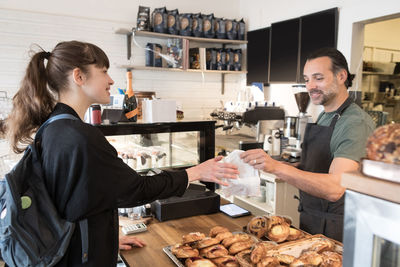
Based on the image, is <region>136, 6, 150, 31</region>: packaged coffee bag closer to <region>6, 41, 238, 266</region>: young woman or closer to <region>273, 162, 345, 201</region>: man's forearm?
<region>6, 41, 238, 266</region>: young woman

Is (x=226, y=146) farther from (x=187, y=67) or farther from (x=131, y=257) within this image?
(x=131, y=257)

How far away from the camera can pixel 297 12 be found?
441 centimetres

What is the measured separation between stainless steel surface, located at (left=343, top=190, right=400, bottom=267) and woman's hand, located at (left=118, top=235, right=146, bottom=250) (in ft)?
3.63

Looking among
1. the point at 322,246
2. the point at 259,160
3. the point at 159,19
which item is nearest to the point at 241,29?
the point at 159,19

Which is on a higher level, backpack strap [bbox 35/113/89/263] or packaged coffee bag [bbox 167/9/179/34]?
packaged coffee bag [bbox 167/9/179/34]

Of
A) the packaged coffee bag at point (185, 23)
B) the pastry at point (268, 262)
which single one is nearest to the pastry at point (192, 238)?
the pastry at point (268, 262)

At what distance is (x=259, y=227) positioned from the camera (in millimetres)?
1607

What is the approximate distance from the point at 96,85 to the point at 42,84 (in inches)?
8.3

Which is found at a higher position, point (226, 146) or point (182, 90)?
point (182, 90)

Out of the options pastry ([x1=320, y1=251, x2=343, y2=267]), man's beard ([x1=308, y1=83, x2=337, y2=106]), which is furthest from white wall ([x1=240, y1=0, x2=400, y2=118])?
pastry ([x1=320, y1=251, x2=343, y2=267])

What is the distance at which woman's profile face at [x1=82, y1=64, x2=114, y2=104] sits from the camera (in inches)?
54.9

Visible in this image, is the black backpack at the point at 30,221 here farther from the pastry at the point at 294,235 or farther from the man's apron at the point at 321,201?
the man's apron at the point at 321,201

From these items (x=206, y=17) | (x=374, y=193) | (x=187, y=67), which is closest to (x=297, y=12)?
(x=206, y=17)

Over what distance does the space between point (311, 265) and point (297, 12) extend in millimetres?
3920
